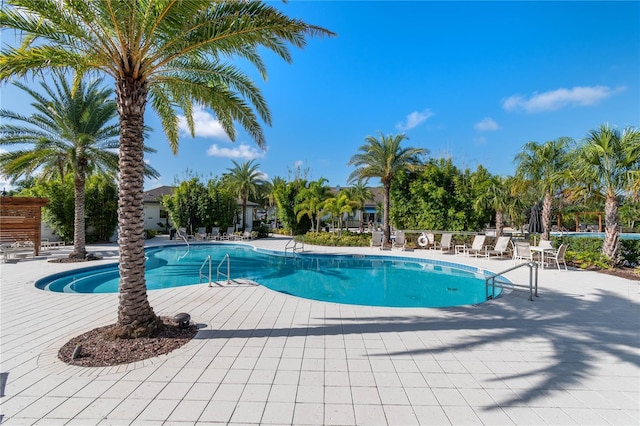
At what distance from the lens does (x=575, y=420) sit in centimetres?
278

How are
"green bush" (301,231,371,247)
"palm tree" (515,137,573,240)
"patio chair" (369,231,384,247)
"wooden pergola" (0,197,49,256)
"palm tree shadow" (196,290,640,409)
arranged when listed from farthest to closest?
1. "green bush" (301,231,371,247)
2. "patio chair" (369,231,384,247)
3. "palm tree" (515,137,573,240)
4. "wooden pergola" (0,197,49,256)
5. "palm tree shadow" (196,290,640,409)

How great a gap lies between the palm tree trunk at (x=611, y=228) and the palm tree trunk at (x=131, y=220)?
1543 centimetres

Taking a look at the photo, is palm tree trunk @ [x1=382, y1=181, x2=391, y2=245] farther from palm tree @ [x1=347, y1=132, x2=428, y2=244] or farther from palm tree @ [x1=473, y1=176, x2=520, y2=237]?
palm tree @ [x1=473, y1=176, x2=520, y2=237]

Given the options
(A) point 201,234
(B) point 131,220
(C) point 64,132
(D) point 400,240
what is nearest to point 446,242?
(D) point 400,240

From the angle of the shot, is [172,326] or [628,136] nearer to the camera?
[172,326]

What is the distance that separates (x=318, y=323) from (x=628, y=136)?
1323cm

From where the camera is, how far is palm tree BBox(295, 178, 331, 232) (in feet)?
77.6

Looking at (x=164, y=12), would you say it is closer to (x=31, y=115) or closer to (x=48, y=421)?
(x=48, y=421)

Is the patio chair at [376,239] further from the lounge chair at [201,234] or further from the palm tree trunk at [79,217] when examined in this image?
the palm tree trunk at [79,217]

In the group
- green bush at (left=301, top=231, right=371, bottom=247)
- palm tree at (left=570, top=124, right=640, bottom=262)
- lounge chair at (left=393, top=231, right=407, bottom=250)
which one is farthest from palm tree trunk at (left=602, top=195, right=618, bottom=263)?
green bush at (left=301, top=231, right=371, bottom=247)

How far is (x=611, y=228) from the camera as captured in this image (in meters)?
11.0

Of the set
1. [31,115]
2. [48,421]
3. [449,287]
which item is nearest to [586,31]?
[449,287]

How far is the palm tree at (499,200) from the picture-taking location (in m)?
18.4

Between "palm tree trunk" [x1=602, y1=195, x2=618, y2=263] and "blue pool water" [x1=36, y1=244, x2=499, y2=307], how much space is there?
5050 millimetres
